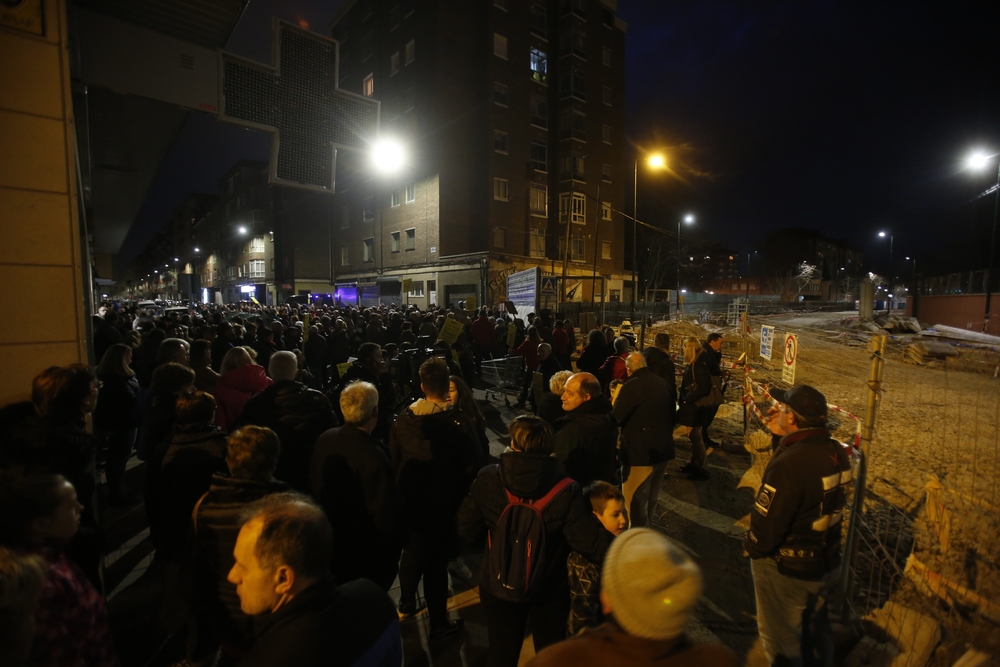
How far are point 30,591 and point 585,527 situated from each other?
212 centimetres

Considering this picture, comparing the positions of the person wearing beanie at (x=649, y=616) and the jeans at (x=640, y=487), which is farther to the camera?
the jeans at (x=640, y=487)

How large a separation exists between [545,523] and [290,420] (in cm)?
222

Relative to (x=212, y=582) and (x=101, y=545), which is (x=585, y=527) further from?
(x=101, y=545)

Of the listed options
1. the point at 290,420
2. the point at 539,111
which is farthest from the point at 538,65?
the point at 290,420

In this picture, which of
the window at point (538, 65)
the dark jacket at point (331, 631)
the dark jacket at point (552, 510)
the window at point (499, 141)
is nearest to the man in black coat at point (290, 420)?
the dark jacket at point (552, 510)

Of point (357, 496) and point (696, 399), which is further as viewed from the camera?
point (696, 399)

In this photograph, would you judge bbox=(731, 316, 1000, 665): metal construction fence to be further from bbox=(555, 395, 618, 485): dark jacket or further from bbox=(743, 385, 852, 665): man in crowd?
bbox=(555, 395, 618, 485): dark jacket

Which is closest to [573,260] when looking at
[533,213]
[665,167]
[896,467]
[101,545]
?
[533,213]

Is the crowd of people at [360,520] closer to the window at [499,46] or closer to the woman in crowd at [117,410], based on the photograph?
the woman in crowd at [117,410]

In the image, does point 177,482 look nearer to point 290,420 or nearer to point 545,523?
point 290,420

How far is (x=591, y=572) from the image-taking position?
2461 millimetres

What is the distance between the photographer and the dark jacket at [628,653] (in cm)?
133

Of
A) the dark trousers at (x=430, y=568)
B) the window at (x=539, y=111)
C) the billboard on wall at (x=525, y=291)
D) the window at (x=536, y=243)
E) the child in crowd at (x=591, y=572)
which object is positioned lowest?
the dark trousers at (x=430, y=568)

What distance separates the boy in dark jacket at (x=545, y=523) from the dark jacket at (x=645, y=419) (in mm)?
2028
